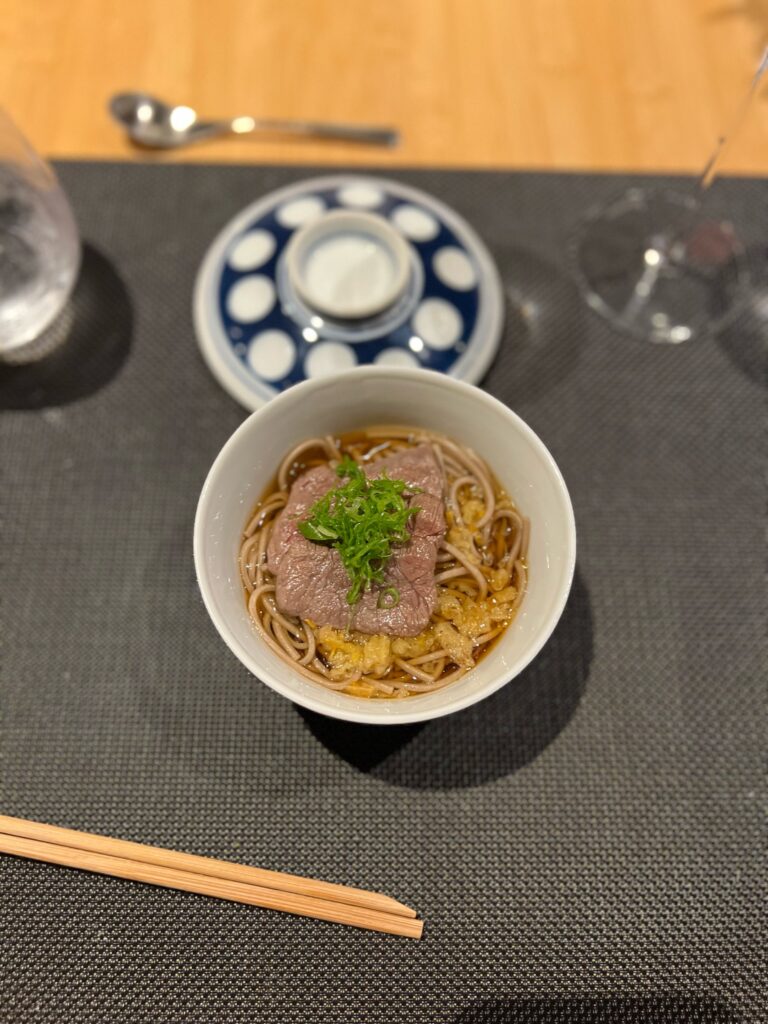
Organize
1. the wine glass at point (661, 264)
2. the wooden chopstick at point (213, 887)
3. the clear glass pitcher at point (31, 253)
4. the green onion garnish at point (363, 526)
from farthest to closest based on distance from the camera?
the wine glass at point (661, 264) → the clear glass pitcher at point (31, 253) → the wooden chopstick at point (213, 887) → the green onion garnish at point (363, 526)

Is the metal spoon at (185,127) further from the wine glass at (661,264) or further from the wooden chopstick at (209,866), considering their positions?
the wooden chopstick at (209,866)

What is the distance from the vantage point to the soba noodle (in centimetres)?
123

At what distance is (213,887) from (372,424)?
88 centimetres

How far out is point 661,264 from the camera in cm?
Result: 185

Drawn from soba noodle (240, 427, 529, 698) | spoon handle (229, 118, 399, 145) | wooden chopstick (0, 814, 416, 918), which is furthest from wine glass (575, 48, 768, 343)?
wooden chopstick (0, 814, 416, 918)

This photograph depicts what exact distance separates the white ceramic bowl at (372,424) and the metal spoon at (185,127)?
100cm

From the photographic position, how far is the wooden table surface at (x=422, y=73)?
1919 millimetres

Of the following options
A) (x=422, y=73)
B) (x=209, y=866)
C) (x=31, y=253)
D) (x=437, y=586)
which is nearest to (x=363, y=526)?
(x=437, y=586)

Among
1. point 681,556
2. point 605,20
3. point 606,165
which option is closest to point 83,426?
point 681,556

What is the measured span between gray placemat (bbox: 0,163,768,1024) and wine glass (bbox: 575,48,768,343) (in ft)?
0.21

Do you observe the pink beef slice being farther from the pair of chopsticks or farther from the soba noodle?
the pair of chopsticks

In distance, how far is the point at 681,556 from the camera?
A: 5.19 ft

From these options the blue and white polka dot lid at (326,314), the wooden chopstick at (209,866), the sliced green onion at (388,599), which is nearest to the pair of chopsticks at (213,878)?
the wooden chopstick at (209,866)

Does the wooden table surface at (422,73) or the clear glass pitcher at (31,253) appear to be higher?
the wooden table surface at (422,73)
